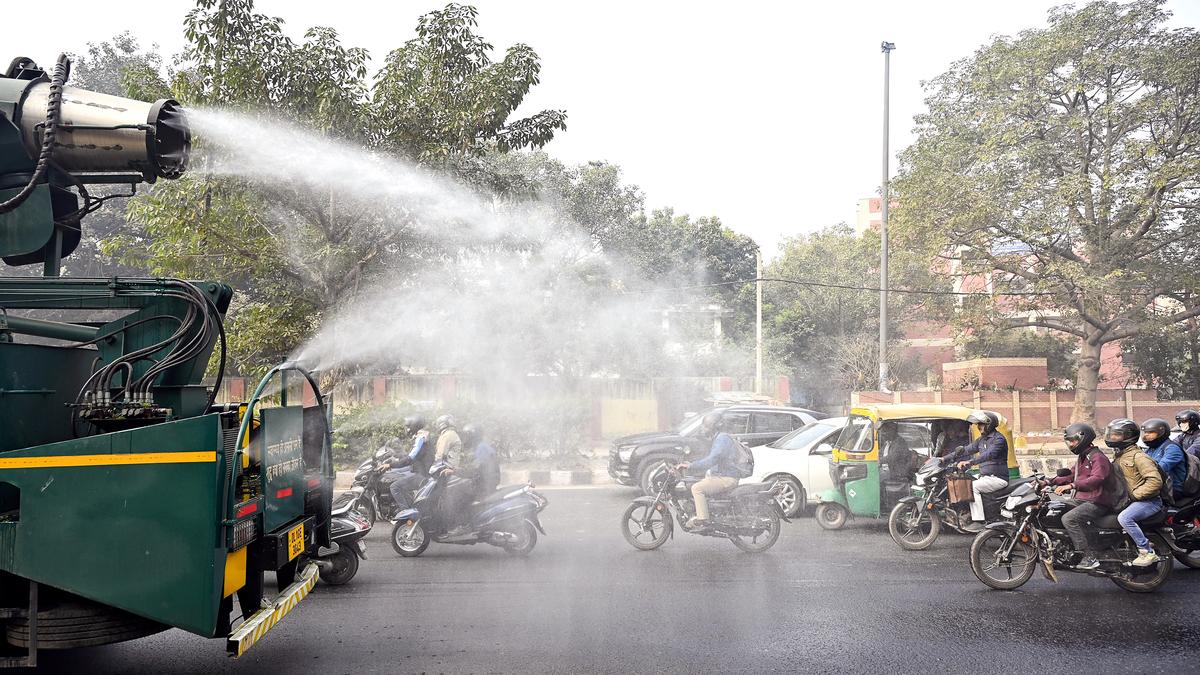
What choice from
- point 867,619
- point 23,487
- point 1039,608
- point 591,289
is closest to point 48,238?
point 23,487

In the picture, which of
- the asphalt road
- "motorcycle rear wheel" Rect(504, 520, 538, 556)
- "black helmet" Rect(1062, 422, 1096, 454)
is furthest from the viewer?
"motorcycle rear wheel" Rect(504, 520, 538, 556)

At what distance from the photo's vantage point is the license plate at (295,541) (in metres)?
4.96

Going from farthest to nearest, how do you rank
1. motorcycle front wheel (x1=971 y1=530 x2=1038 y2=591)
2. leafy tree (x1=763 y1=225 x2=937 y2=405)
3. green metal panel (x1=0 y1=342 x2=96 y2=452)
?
leafy tree (x1=763 y1=225 x2=937 y2=405), motorcycle front wheel (x1=971 y1=530 x2=1038 y2=591), green metal panel (x1=0 y1=342 x2=96 y2=452)

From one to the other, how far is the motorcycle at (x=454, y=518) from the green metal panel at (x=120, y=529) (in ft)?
15.1

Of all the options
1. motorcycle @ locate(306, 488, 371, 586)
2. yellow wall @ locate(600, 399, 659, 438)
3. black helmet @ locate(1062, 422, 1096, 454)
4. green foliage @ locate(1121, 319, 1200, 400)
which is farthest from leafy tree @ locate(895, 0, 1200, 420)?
motorcycle @ locate(306, 488, 371, 586)

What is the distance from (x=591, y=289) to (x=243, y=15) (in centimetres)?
1298

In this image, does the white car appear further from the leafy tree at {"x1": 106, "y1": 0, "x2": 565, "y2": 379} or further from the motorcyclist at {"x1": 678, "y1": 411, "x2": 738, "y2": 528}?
the leafy tree at {"x1": 106, "y1": 0, "x2": 565, "y2": 379}

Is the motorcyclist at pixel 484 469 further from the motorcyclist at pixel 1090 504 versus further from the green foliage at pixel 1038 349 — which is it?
the green foliage at pixel 1038 349

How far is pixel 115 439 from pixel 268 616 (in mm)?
1300

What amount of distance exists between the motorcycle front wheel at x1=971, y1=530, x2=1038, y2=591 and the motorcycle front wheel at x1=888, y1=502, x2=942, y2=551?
1704 mm

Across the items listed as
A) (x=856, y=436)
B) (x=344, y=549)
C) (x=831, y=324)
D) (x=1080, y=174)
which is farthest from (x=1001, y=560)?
(x=831, y=324)

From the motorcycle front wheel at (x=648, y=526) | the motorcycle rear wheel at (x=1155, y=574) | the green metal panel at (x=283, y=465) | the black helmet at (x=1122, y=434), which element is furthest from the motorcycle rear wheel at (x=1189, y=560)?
the green metal panel at (x=283, y=465)

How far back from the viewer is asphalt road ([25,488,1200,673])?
5.41 metres

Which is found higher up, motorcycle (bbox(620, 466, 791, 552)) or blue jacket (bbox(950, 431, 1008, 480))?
blue jacket (bbox(950, 431, 1008, 480))
